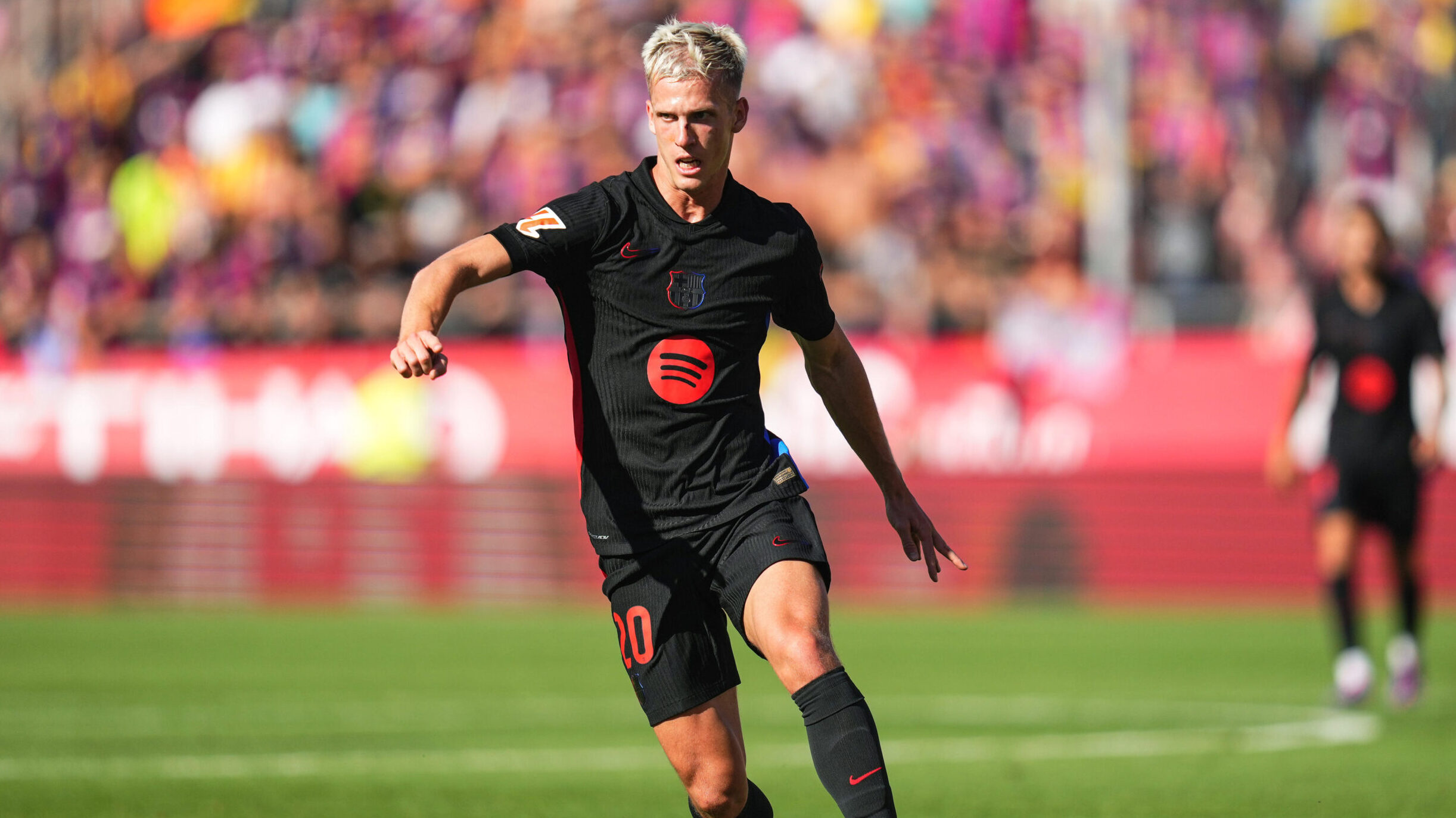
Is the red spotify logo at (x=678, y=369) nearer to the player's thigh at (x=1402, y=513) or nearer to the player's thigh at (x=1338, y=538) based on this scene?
the player's thigh at (x=1338, y=538)

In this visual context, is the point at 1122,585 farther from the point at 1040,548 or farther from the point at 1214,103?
the point at 1214,103

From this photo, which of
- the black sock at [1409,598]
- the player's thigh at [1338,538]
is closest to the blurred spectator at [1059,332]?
the player's thigh at [1338,538]

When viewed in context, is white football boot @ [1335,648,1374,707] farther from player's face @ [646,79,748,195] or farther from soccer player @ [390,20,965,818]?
player's face @ [646,79,748,195]

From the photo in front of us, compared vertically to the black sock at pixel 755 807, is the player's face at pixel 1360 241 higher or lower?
higher

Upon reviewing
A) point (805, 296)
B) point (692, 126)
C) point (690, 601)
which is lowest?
point (690, 601)

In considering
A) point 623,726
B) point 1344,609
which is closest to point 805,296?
point 623,726

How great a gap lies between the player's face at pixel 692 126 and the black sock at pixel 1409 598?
6.90 m

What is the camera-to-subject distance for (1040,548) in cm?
1727

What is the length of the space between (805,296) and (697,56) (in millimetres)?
734

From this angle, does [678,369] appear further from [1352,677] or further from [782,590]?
[1352,677]

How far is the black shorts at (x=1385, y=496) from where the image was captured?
10.7 meters

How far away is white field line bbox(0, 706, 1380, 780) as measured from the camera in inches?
315

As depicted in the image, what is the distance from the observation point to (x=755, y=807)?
508 cm

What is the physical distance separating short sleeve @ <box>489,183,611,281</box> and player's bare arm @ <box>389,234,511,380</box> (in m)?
0.05
